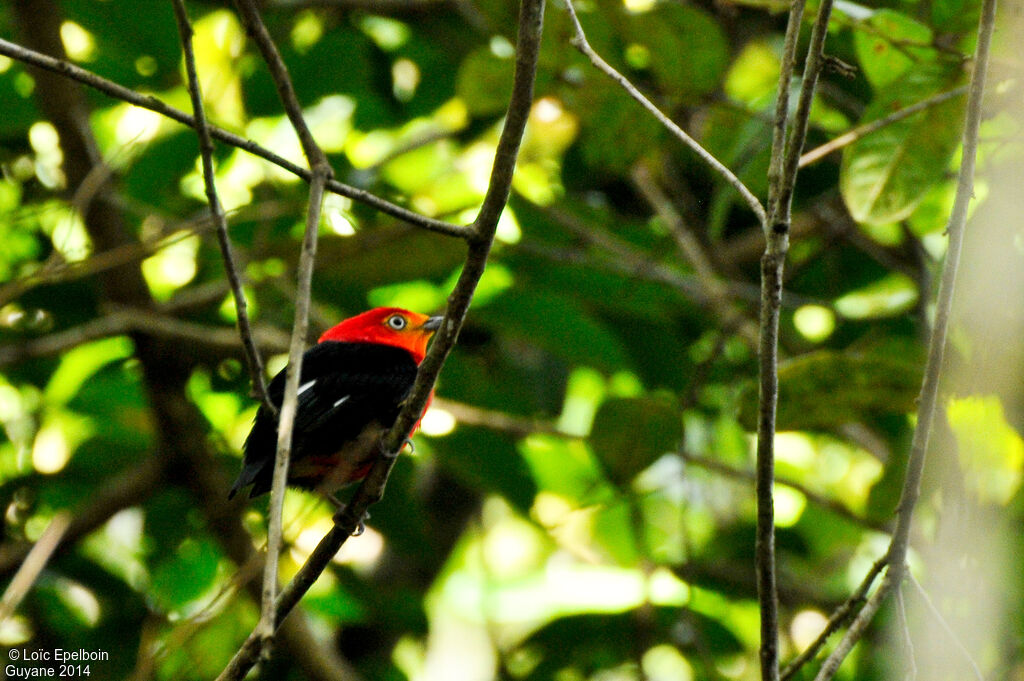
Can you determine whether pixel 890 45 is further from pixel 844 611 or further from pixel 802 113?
pixel 844 611

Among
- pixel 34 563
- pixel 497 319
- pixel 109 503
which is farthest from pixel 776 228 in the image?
pixel 109 503

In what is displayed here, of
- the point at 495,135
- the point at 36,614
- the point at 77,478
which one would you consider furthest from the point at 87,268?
the point at 495,135

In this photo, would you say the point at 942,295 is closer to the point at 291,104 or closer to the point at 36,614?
the point at 291,104

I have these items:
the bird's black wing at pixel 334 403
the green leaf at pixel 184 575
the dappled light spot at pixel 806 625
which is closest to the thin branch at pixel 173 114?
the bird's black wing at pixel 334 403

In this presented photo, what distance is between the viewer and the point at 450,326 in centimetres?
211

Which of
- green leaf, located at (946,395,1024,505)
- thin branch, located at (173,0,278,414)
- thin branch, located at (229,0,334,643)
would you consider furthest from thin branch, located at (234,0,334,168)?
green leaf, located at (946,395,1024,505)

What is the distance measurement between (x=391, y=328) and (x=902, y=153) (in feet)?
6.49

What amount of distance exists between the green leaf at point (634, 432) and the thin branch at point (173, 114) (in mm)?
1776

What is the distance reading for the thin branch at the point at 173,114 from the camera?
1800 mm

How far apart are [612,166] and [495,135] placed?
3.91 ft

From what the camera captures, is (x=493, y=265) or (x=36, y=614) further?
(x=493, y=265)

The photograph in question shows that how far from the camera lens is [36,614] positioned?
474cm

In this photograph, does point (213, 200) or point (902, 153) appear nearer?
point (213, 200)

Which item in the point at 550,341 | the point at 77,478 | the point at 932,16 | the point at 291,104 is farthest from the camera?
the point at 77,478
